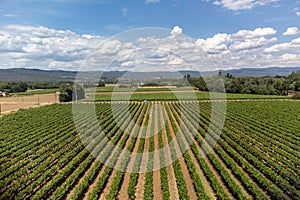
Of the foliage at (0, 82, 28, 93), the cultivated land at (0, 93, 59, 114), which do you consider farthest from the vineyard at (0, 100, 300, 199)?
the foliage at (0, 82, 28, 93)

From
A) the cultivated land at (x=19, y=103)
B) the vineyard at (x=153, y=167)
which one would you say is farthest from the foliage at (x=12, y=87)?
the vineyard at (x=153, y=167)

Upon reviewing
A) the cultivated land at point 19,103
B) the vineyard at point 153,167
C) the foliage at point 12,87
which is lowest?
the cultivated land at point 19,103

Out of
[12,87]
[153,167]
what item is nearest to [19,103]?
[12,87]

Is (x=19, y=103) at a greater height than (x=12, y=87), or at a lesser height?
lesser

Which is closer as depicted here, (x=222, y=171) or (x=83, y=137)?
(x=222, y=171)

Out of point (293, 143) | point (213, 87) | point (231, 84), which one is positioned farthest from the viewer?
point (231, 84)

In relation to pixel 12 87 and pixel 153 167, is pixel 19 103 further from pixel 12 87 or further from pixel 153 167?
pixel 153 167

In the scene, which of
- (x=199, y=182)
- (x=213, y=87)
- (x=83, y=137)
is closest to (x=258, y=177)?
(x=199, y=182)

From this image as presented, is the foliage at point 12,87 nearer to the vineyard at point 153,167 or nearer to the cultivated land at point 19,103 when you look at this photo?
the cultivated land at point 19,103

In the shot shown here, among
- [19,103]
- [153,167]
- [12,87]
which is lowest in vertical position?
[19,103]

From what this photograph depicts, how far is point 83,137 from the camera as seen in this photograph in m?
21.5

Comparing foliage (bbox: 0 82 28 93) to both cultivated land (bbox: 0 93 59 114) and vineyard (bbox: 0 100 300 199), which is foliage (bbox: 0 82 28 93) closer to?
cultivated land (bbox: 0 93 59 114)

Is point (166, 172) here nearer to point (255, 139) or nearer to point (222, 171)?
point (222, 171)

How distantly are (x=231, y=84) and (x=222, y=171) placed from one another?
83.7 m
